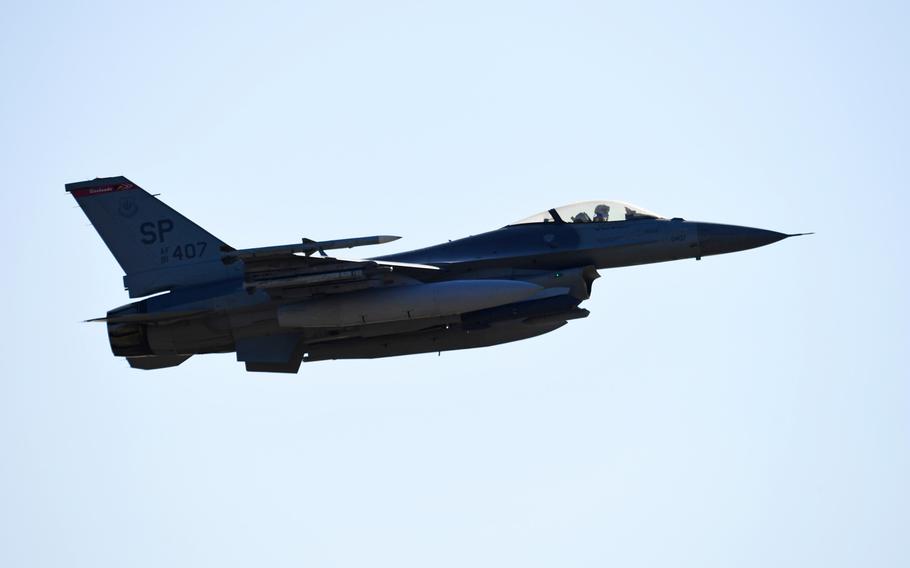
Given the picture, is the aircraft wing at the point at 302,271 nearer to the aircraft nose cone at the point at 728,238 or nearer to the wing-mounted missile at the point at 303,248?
the wing-mounted missile at the point at 303,248

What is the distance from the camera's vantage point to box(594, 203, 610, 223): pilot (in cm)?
2439

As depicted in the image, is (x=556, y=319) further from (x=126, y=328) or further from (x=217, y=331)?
(x=126, y=328)

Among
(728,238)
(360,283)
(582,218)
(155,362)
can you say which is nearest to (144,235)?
(155,362)

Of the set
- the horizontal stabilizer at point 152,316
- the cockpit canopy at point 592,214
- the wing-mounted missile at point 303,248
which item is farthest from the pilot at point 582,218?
the horizontal stabilizer at point 152,316

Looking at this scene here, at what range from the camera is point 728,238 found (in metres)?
24.2

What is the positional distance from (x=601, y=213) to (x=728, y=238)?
2379mm

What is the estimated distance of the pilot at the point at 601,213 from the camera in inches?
960

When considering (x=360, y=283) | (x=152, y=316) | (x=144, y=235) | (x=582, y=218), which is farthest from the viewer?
(x=582, y=218)

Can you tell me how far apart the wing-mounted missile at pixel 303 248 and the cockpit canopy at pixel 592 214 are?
5.05 meters

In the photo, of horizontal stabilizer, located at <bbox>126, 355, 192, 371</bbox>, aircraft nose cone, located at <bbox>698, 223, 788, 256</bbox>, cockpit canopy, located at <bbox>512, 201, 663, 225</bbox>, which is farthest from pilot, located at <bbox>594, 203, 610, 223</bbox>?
horizontal stabilizer, located at <bbox>126, 355, 192, 371</bbox>

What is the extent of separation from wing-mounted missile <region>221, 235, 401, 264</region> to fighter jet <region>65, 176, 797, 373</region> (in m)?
0.33

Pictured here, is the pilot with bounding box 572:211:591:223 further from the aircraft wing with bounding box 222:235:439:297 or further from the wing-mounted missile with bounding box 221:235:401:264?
the wing-mounted missile with bounding box 221:235:401:264

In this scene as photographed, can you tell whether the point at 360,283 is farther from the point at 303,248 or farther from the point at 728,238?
the point at 728,238

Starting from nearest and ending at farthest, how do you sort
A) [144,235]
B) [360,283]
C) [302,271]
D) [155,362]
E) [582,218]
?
[302,271] → [360,283] → [144,235] → [155,362] → [582,218]
